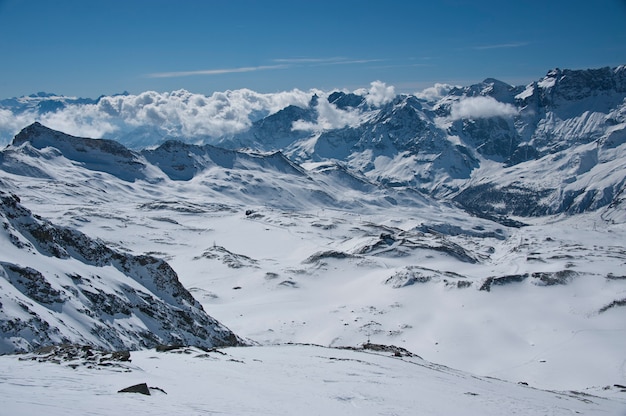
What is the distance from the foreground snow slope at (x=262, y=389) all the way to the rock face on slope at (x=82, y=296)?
831cm

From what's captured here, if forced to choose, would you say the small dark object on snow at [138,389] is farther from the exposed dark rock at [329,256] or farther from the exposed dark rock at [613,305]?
the exposed dark rock at [329,256]

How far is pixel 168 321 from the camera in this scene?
5081 cm

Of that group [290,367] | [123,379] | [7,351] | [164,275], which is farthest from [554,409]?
[164,275]

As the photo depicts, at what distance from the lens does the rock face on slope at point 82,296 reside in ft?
117

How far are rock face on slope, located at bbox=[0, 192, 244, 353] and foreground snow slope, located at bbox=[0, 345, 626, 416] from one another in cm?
831

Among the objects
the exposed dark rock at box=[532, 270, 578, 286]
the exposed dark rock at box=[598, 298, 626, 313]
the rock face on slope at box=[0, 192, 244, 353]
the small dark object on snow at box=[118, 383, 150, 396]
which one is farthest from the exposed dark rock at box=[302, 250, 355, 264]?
the small dark object on snow at box=[118, 383, 150, 396]

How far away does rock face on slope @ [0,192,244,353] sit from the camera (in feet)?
117

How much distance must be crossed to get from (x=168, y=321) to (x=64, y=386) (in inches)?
1200

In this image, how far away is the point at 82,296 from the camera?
145ft

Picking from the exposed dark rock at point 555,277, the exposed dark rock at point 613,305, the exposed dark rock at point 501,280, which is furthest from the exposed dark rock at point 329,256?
the exposed dark rock at point 613,305

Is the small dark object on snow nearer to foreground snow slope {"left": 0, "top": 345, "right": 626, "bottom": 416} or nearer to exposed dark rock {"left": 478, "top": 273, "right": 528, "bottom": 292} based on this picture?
foreground snow slope {"left": 0, "top": 345, "right": 626, "bottom": 416}

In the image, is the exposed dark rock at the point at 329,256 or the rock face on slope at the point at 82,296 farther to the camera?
the exposed dark rock at the point at 329,256

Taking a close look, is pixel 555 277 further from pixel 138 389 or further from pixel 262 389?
pixel 138 389

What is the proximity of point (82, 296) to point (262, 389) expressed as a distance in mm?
24590
